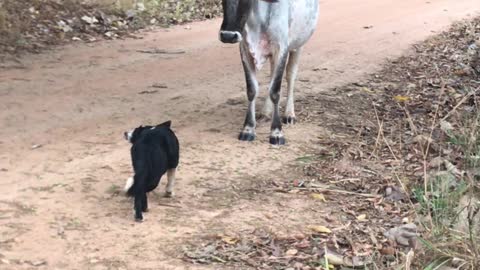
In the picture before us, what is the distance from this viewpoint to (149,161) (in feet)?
15.7

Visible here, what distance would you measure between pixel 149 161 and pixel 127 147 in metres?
1.55

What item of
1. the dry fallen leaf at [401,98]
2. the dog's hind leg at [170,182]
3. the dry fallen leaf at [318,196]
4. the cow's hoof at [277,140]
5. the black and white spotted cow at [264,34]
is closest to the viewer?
the dog's hind leg at [170,182]

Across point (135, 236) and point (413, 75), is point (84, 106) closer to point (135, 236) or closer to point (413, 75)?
point (135, 236)

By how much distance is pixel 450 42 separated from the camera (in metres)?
12.3

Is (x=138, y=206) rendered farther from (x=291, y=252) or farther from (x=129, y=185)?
(x=291, y=252)

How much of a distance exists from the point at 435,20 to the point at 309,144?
864 centimetres

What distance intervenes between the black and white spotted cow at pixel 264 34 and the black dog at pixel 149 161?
145 centimetres

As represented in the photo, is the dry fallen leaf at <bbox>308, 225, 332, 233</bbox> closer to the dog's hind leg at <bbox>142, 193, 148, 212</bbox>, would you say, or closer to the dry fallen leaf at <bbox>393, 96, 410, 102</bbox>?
the dog's hind leg at <bbox>142, 193, 148, 212</bbox>

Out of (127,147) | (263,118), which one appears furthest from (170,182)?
(263,118)

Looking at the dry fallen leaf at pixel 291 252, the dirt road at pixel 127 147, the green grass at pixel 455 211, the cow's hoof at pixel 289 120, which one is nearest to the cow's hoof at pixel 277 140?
the dirt road at pixel 127 147

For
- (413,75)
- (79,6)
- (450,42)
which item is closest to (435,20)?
(450,42)

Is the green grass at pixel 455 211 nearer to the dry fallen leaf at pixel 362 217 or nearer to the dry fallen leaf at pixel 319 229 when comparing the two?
the dry fallen leaf at pixel 362 217

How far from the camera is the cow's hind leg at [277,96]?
674 centimetres

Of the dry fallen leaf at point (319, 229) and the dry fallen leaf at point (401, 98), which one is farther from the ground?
the dry fallen leaf at point (319, 229)
